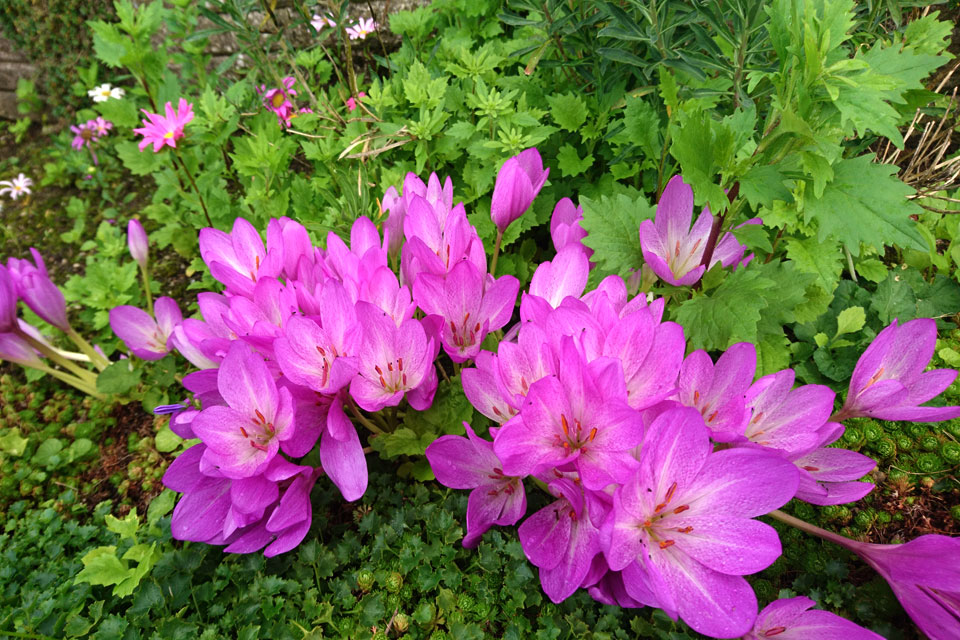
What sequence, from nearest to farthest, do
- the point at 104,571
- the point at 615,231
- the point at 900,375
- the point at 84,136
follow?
the point at 900,375, the point at 104,571, the point at 615,231, the point at 84,136

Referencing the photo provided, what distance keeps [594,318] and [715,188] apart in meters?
0.36

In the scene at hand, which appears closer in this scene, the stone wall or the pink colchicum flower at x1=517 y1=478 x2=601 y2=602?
the pink colchicum flower at x1=517 y1=478 x2=601 y2=602

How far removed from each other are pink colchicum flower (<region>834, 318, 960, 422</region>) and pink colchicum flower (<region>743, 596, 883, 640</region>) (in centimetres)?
45

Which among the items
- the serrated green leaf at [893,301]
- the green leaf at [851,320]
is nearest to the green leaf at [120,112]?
the green leaf at [851,320]

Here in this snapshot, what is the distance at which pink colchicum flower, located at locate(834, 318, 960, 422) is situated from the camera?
3.82ft

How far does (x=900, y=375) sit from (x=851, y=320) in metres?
0.53

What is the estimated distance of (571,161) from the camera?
76.5 inches

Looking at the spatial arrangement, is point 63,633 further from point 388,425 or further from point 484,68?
point 484,68

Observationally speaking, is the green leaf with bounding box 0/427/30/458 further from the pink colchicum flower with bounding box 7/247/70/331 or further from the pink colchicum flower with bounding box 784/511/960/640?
the pink colchicum flower with bounding box 784/511/960/640

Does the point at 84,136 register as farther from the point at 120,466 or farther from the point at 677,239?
the point at 677,239

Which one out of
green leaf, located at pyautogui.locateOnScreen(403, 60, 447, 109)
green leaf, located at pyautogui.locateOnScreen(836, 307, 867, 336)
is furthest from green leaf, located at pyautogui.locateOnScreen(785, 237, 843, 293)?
green leaf, located at pyautogui.locateOnScreen(403, 60, 447, 109)

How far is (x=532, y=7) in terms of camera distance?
1.88 meters

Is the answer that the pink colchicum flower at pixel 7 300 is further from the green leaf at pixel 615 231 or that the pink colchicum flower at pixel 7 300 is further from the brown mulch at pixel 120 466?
the green leaf at pixel 615 231

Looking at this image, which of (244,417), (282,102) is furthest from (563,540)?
(282,102)
